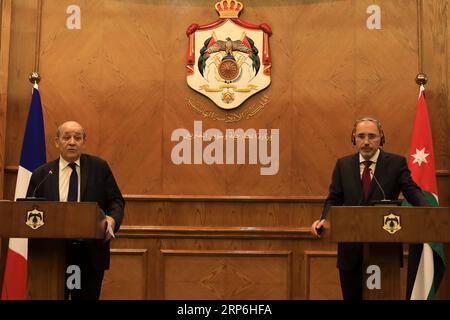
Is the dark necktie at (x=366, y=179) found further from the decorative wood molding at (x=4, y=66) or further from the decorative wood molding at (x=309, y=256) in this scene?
the decorative wood molding at (x=4, y=66)

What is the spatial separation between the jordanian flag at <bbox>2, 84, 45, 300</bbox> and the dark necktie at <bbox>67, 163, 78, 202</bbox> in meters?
1.67

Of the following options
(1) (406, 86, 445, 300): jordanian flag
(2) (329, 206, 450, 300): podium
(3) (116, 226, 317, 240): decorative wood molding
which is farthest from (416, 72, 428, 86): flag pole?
(2) (329, 206, 450, 300): podium

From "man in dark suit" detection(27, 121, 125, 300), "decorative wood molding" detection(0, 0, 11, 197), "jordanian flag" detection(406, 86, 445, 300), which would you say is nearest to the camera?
"man in dark suit" detection(27, 121, 125, 300)

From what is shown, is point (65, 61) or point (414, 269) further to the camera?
point (65, 61)

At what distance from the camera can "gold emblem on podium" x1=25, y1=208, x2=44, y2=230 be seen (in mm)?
3133

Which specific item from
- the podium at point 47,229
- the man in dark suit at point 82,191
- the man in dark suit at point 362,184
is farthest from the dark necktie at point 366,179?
the podium at point 47,229

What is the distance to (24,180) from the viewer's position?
17.8 feet

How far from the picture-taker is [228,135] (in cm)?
570

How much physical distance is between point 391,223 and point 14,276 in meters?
3.39

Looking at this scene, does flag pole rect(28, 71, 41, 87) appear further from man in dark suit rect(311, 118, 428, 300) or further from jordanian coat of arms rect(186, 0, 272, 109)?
man in dark suit rect(311, 118, 428, 300)

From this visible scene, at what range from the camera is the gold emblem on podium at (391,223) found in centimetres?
305

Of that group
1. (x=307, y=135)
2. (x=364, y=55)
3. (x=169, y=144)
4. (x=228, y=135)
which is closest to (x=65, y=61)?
(x=169, y=144)
